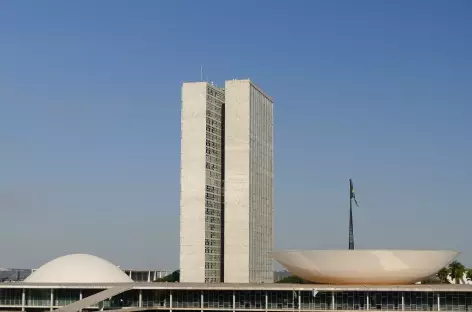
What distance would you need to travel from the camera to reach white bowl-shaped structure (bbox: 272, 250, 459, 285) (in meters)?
103

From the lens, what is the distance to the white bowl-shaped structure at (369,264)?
103 m

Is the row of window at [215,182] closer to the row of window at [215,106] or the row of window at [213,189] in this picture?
the row of window at [213,189]

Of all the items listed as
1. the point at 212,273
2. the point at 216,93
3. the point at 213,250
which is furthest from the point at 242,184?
the point at 216,93

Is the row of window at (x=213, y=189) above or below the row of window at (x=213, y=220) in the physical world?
above

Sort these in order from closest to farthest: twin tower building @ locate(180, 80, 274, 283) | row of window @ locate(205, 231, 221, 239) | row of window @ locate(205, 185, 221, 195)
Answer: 1. twin tower building @ locate(180, 80, 274, 283)
2. row of window @ locate(205, 231, 221, 239)
3. row of window @ locate(205, 185, 221, 195)

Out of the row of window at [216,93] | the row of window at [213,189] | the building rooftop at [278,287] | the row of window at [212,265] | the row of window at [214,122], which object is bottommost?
the building rooftop at [278,287]

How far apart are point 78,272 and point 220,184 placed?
41.1m

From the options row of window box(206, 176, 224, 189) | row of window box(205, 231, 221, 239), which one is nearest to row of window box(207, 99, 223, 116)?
row of window box(206, 176, 224, 189)

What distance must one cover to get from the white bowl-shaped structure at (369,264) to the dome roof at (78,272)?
96.1 feet

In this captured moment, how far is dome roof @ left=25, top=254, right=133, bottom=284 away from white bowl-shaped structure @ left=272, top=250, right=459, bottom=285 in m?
29.3

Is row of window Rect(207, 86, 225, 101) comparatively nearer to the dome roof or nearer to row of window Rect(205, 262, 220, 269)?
row of window Rect(205, 262, 220, 269)

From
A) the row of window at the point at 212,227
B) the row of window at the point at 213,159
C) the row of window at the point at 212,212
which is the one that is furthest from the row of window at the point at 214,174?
the row of window at the point at 212,227

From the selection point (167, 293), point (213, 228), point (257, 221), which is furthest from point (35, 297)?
point (257, 221)

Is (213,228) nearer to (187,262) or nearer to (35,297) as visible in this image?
(187,262)
